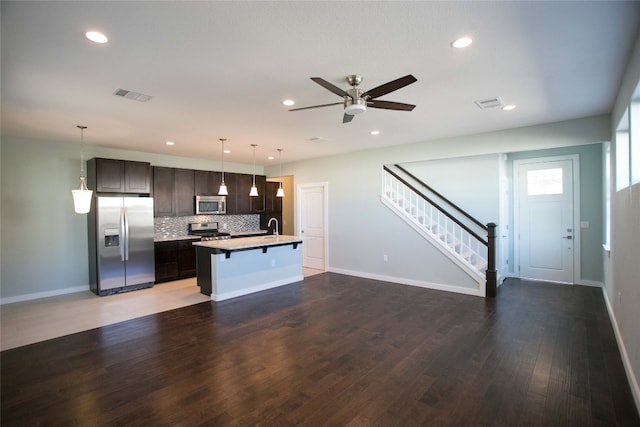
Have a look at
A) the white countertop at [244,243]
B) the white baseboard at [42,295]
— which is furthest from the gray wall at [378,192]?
the white baseboard at [42,295]

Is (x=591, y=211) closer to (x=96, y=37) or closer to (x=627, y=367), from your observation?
(x=627, y=367)

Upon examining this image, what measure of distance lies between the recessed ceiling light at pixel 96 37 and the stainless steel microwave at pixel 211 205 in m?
5.14

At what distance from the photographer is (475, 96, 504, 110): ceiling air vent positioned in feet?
11.9

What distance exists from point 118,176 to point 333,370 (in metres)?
5.28

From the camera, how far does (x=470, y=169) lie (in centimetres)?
615

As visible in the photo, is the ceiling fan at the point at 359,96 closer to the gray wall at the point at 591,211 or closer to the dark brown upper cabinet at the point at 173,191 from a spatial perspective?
the gray wall at the point at 591,211

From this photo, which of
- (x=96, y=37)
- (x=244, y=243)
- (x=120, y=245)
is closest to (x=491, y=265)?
(x=244, y=243)

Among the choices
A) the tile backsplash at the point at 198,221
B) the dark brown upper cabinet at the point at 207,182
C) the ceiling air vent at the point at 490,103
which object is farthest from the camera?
the dark brown upper cabinet at the point at 207,182

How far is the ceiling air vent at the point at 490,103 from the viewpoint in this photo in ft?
11.9

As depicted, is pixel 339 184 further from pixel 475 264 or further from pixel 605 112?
pixel 605 112

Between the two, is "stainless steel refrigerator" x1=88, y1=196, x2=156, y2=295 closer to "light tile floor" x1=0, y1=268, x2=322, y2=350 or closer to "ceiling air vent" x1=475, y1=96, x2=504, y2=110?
"light tile floor" x1=0, y1=268, x2=322, y2=350

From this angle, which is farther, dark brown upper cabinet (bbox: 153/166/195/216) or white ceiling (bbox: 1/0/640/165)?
dark brown upper cabinet (bbox: 153/166/195/216)

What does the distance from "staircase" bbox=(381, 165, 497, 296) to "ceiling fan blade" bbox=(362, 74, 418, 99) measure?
3.59 meters

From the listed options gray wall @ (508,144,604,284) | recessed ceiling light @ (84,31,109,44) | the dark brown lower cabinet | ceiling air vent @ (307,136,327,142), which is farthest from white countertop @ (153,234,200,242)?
gray wall @ (508,144,604,284)
